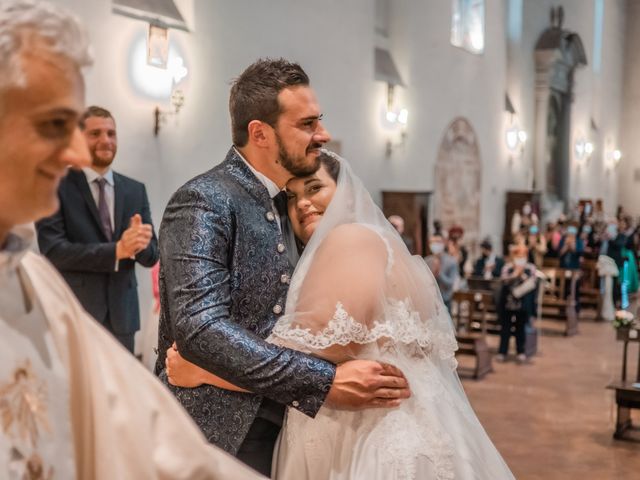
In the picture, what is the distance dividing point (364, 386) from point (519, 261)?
8.33 metres

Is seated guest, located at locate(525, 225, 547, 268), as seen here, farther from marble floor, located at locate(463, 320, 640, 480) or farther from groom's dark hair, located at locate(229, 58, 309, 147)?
groom's dark hair, located at locate(229, 58, 309, 147)

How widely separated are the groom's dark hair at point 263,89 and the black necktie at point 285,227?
8.6 inches

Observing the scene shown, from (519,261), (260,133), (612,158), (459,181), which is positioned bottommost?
(519,261)

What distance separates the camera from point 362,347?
2.33 metres

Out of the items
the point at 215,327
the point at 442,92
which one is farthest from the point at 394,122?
the point at 215,327

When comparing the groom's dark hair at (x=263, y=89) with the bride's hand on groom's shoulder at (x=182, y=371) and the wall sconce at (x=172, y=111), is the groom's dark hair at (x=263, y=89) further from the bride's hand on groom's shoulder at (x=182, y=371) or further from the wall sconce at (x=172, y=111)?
the wall sconce at (x=172, y=111)

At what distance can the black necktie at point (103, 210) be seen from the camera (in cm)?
352

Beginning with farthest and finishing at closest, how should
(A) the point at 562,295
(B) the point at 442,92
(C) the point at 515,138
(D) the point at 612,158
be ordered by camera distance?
(D) the point at 612,158 → (C) the point at 515,138 → (B) the point at 442,92 → (A) the point at 562,295

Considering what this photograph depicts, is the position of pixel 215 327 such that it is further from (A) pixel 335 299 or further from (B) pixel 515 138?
(B) pixel 515 138

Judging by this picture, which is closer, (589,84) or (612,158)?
(589,84)

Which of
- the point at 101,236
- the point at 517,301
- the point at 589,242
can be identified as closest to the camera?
the point at 101,236

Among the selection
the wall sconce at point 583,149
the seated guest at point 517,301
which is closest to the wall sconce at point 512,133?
the wall sconce at point 583,149

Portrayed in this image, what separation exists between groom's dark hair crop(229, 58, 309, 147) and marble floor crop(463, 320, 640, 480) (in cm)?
449

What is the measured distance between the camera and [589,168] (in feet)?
82.6
